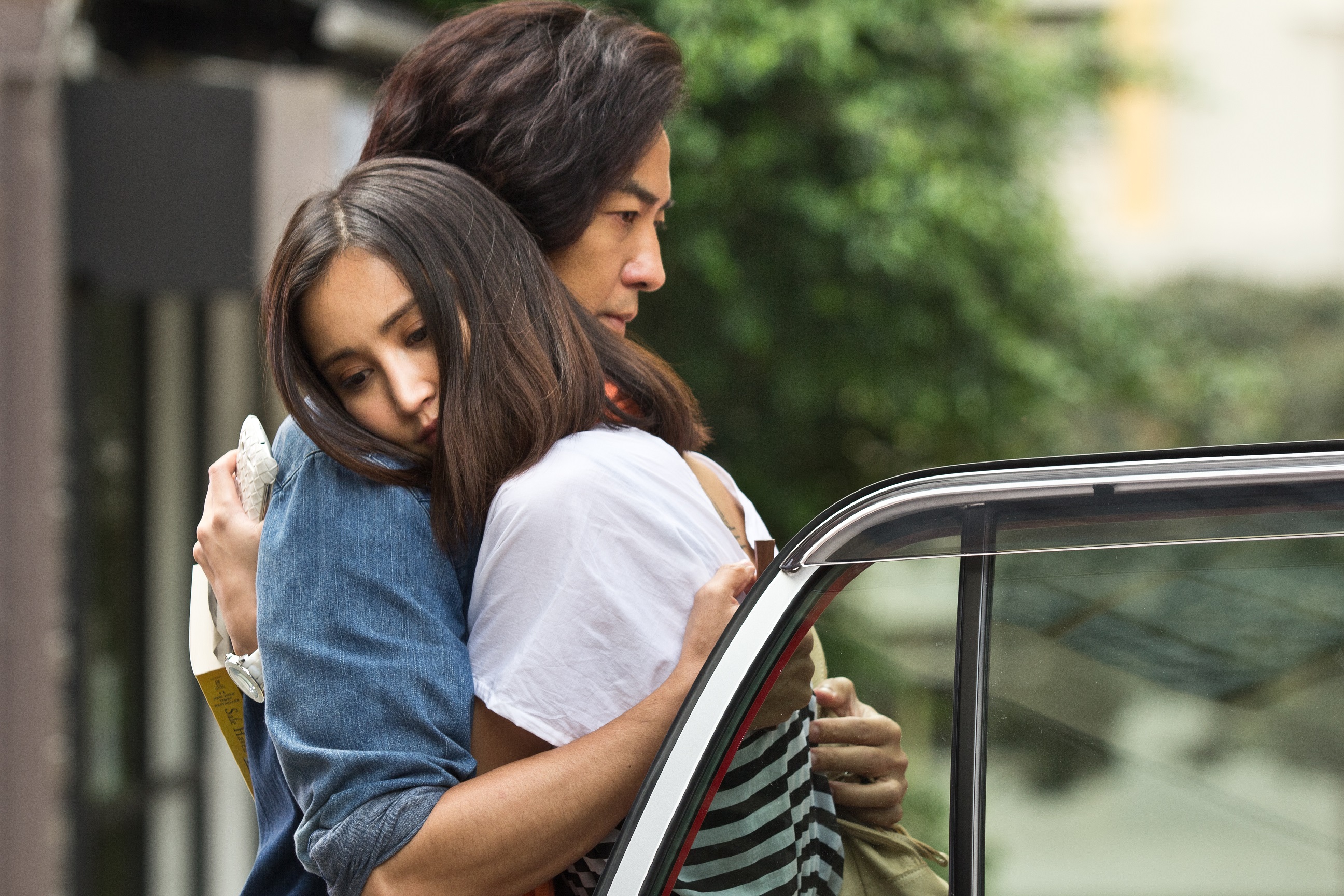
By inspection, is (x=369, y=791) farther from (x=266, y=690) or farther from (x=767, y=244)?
(x=767, y=244)

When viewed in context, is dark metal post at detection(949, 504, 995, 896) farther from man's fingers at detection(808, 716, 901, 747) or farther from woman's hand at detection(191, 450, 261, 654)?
woman's hand at detection(191, 450, 261, 654)

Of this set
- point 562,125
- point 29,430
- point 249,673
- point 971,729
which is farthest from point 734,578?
point 29,430

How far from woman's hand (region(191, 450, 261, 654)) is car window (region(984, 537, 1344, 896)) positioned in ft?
2.46

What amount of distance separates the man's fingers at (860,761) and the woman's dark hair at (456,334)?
0.39 metres

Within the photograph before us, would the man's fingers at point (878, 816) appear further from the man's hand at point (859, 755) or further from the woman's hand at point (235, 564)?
the woman's hand at point (235, 564)

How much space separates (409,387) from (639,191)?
46cm

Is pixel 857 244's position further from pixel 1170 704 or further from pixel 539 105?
pixel 1170 704

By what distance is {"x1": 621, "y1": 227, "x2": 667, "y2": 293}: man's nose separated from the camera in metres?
1.54

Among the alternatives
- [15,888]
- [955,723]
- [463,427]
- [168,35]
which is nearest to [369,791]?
[463,427]

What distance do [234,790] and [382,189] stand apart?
541 cm

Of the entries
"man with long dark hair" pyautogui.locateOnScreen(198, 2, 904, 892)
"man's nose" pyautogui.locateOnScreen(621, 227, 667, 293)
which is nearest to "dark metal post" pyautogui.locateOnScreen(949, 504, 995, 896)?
"man with long dark hair" pyautogui.locateOnScreen(198, 2, 904, 892)

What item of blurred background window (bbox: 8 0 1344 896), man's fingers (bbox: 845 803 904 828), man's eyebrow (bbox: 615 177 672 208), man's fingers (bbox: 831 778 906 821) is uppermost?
blurred background window (bbox: 8 0 1344 896)

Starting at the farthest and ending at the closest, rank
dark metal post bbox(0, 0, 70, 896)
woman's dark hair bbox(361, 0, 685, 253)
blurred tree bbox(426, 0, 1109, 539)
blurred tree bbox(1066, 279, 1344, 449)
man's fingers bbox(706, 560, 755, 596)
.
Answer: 1. blurred tree bbox(1066, 279, 1344, 449)
2. blurred tree bbox(426, 0, 1109, 539)
3. dark metal post bbox(0, 0, 70, 896)
4. woman's dark hair bbox(361, 0, 685, 253)
5. man's fingers bbox(706, 560, 755, 596)

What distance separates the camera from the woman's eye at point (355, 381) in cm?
127
